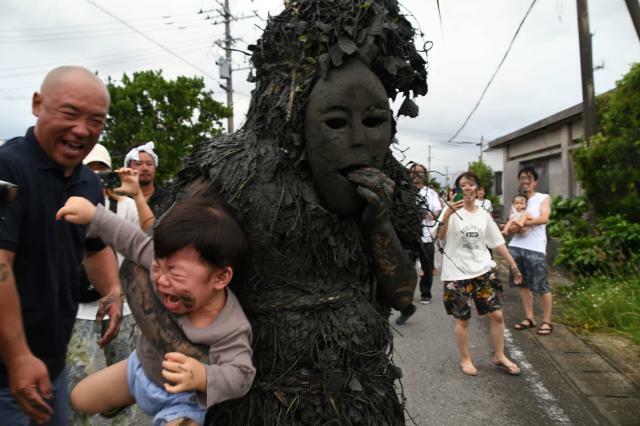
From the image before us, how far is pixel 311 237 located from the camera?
1755 millimetres

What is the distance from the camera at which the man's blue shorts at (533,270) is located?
213 inches

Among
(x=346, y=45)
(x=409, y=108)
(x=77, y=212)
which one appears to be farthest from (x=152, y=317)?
(x=409, y=108)

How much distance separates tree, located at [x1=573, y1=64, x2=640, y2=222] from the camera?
22.6ft

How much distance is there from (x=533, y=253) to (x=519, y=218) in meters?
0.43

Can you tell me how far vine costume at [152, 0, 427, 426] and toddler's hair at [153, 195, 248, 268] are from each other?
0.61ft

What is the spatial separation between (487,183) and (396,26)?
88.5 feet

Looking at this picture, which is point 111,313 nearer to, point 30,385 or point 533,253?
point 30,385

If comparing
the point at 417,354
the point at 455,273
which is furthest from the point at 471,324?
the point at 455,273

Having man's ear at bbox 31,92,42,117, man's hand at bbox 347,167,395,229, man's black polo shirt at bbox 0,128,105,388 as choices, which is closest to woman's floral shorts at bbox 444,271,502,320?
man's hand at bbox 347,167,395,229

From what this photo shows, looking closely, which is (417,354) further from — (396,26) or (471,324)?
(396,26)

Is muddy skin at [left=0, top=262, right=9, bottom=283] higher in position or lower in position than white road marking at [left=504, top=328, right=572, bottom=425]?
higher

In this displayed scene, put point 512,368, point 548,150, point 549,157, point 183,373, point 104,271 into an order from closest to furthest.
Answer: point 183,373 → point 104,271 → point 512,368 → point 548,150 → point 549,157

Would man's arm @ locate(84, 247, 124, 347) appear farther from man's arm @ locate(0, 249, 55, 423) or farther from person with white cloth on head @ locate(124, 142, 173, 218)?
person with white cloth on head @ locate(124, 142, 173, 218)

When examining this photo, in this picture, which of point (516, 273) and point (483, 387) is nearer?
point (483, 387)
